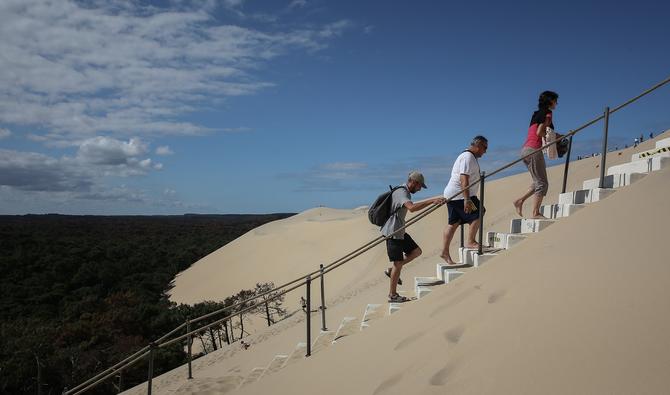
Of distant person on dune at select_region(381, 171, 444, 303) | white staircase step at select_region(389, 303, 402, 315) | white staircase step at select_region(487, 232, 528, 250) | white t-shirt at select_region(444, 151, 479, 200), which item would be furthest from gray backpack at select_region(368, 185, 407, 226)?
white staircase step at select_region(487, 232, 528, 250)

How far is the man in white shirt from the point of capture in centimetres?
541

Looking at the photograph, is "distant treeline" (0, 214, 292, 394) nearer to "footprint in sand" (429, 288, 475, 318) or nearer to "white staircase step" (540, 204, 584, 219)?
"footprint in sand" (429, 288, 475, 318)

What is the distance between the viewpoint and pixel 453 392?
264 centimetres

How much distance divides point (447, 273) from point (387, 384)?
8.00ft

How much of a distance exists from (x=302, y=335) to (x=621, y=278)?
10117 millimetres

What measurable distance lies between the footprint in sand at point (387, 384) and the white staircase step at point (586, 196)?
3.42m

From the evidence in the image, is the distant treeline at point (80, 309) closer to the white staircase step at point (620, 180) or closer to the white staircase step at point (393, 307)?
the white staircase step at point (393, 307)

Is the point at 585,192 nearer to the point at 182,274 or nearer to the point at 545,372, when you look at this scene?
the point at 545,372

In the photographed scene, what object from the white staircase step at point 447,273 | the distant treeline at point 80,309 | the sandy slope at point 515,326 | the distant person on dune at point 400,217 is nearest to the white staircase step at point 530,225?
the sandy slope at point 515,326

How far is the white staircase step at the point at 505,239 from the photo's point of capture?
5398 mm

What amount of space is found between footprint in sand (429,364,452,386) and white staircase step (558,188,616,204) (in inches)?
131

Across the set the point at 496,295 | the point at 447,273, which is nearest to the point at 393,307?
the point at 447,273

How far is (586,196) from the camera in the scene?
543cm

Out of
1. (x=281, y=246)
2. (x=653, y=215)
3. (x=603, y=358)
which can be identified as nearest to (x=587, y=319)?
(x=603, y=358)
